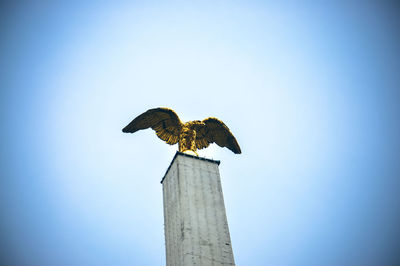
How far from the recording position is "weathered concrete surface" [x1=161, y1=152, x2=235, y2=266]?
439 inches

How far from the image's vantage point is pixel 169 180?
13703 mm

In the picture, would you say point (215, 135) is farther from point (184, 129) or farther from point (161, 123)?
point (161, 123)

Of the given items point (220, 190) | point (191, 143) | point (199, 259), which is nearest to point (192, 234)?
point (199, 259)

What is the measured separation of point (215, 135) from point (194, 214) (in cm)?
423

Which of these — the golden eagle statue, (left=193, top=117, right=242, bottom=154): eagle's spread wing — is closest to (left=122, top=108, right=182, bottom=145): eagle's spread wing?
the golden eagle statue

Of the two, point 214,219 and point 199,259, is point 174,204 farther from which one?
point 199,259

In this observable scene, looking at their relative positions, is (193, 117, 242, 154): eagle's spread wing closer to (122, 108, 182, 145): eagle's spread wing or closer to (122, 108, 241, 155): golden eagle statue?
(122, 108, 241, 155): golden eagle statue

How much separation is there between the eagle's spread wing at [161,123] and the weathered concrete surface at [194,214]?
4.09 feet

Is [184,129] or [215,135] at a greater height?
[215,135]

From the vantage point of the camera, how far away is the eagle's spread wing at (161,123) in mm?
13930

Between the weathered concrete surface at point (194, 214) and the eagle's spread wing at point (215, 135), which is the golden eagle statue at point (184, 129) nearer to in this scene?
the eagle's spread wing at point (215, 135)

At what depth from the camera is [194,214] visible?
12023mm

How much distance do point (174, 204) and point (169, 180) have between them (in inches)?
50.5

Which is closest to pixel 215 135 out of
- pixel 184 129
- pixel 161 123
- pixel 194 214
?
pixel 184 129
